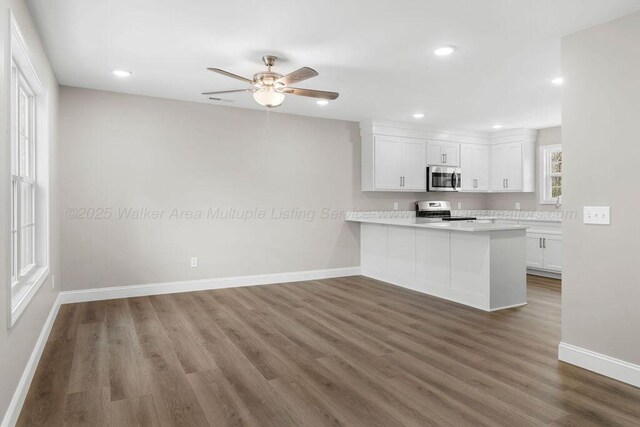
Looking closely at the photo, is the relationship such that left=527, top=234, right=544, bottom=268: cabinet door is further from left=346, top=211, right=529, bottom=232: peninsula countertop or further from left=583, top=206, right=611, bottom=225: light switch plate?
left=583, top=206, right=611, bottom=225: light switch plate

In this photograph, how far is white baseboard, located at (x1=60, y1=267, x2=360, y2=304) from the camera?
4.72 m

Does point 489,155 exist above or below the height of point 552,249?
above

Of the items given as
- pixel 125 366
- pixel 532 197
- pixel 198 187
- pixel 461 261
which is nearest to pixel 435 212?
pixel 532 197

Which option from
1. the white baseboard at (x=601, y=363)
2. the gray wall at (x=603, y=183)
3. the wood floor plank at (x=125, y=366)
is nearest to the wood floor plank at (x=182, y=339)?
the wood floor plank at (x=125, y=366)

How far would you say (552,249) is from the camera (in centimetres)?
618

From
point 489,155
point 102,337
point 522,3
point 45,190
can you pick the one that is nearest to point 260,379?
point 102,337

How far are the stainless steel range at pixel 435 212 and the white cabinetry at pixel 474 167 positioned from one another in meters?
0.50

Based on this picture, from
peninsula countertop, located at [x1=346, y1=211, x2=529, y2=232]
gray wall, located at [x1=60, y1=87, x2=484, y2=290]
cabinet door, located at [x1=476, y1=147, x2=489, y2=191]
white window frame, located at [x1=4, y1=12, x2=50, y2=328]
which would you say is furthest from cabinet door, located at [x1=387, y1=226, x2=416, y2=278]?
white window frame, located at [x1=4, y1=12, x2=50, y2=328]

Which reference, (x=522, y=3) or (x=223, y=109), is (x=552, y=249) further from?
(x=223, y=109)

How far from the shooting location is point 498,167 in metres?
7.51

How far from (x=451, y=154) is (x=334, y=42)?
176 inches

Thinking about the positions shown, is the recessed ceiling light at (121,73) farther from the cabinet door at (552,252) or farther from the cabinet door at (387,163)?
the cabinet door at (552,252)

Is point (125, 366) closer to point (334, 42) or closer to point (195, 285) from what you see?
point (195, 285)

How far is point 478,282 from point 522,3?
2791 mm
